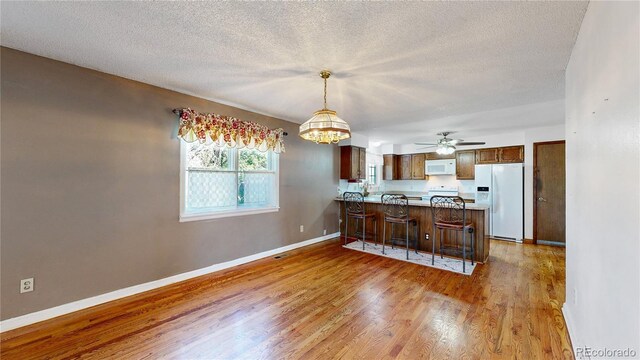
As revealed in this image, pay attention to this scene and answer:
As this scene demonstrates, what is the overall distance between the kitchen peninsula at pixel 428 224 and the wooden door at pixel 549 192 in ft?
6.21

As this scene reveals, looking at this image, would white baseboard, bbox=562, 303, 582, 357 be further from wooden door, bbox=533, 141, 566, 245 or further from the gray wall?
the gray wall

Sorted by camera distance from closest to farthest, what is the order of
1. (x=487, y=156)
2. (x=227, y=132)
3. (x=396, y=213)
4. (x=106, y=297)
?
1. (x=106, y=297)
2. (x=227, y=132)
3. (x=396, y=213)
4. (x=487, y=156)

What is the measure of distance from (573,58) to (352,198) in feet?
11.9

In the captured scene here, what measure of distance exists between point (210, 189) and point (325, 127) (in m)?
2.07

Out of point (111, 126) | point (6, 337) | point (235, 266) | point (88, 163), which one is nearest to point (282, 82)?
point (111, 126)

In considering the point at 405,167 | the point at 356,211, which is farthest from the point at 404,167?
the point at 356,211

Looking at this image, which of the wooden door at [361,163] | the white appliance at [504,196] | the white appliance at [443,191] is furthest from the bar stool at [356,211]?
the white appliance at [504,196]

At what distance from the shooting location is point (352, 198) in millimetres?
5133

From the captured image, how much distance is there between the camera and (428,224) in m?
4.41

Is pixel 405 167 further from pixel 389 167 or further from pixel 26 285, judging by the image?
pixel 26 285

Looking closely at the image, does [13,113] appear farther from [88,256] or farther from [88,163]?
[88,256]

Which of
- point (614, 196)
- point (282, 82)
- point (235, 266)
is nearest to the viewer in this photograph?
point (614, 196)

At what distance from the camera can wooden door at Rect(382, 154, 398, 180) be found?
7.63 metres

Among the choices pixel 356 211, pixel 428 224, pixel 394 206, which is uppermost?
pixel 394 206
